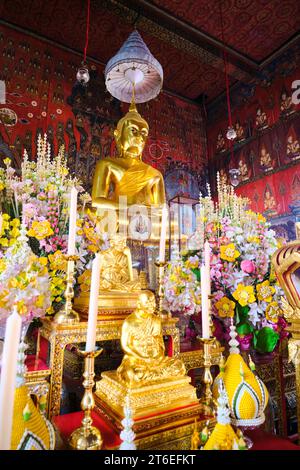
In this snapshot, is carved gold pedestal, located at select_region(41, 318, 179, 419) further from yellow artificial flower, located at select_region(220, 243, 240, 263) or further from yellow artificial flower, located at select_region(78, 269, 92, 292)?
yellow artificial flower, located at select_region(220, 243, 240, 263)

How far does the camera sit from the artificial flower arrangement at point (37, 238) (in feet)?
3.04

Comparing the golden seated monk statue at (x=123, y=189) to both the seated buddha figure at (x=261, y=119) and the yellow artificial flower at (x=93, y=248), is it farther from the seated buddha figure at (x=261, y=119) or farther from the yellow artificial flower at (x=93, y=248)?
the seated buddha figure at (x=261, y=119)

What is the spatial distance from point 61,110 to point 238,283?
361 cm

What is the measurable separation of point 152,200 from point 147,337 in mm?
1153

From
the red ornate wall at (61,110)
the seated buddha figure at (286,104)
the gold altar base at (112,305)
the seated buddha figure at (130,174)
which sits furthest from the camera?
the seated buddha figure at (286,104)

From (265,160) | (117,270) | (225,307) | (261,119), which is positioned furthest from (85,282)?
(261,119)

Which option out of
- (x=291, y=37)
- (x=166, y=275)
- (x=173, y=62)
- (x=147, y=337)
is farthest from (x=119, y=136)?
(x=291, y=37)

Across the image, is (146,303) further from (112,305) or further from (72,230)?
(72,230)

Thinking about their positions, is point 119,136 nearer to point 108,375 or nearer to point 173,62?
point 108,375

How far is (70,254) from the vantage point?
97cm

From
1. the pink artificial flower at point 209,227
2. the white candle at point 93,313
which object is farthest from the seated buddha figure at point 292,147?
the white candle at point 93,313

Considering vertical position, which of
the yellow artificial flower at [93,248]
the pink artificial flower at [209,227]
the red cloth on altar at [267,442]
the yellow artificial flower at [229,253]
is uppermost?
the pink artificial flower at [209,227]

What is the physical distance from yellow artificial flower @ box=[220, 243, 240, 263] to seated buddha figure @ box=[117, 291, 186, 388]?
0.54 metres

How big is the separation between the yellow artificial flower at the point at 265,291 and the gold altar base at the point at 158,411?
59 cm
